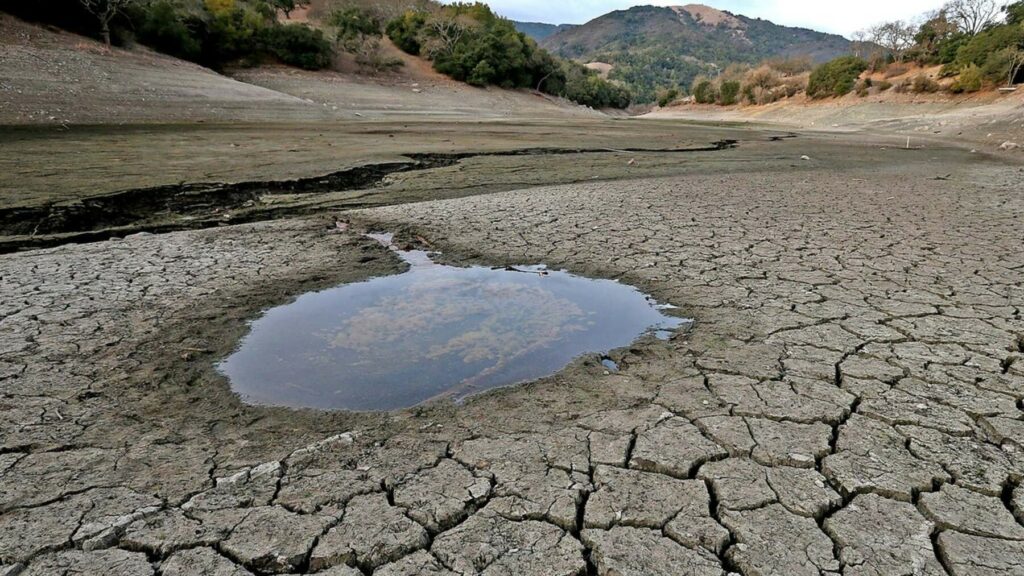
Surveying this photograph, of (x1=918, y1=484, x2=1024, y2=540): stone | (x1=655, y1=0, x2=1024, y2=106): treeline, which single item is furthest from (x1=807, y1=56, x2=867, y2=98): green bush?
(x1=918, y1=484, x2=1024, y2=540): stone

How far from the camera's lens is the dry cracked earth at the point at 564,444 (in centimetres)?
170

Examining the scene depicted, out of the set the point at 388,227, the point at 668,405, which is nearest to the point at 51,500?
the point at 668,405

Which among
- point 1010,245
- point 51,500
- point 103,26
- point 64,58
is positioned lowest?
point 51,500

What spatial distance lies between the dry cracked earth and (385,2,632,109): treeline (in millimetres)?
40482

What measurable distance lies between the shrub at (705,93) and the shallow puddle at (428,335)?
50874 millimetres

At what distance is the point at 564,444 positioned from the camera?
224 cm

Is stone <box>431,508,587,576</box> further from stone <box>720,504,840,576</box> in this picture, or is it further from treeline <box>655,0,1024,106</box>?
treeline <box>655,0,1024,106</box>

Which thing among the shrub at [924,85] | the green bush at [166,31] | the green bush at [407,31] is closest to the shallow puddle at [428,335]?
the green bush at [166,31]

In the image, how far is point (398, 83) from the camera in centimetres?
3728

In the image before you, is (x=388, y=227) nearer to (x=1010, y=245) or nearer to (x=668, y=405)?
(x=668, y=405)

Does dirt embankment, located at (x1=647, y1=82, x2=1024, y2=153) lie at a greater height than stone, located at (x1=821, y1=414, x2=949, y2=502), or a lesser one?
greater

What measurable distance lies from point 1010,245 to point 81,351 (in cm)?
673

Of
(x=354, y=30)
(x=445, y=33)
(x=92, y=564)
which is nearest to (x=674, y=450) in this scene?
(x=92, y=564)

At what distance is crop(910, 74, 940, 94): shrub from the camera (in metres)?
29.0
